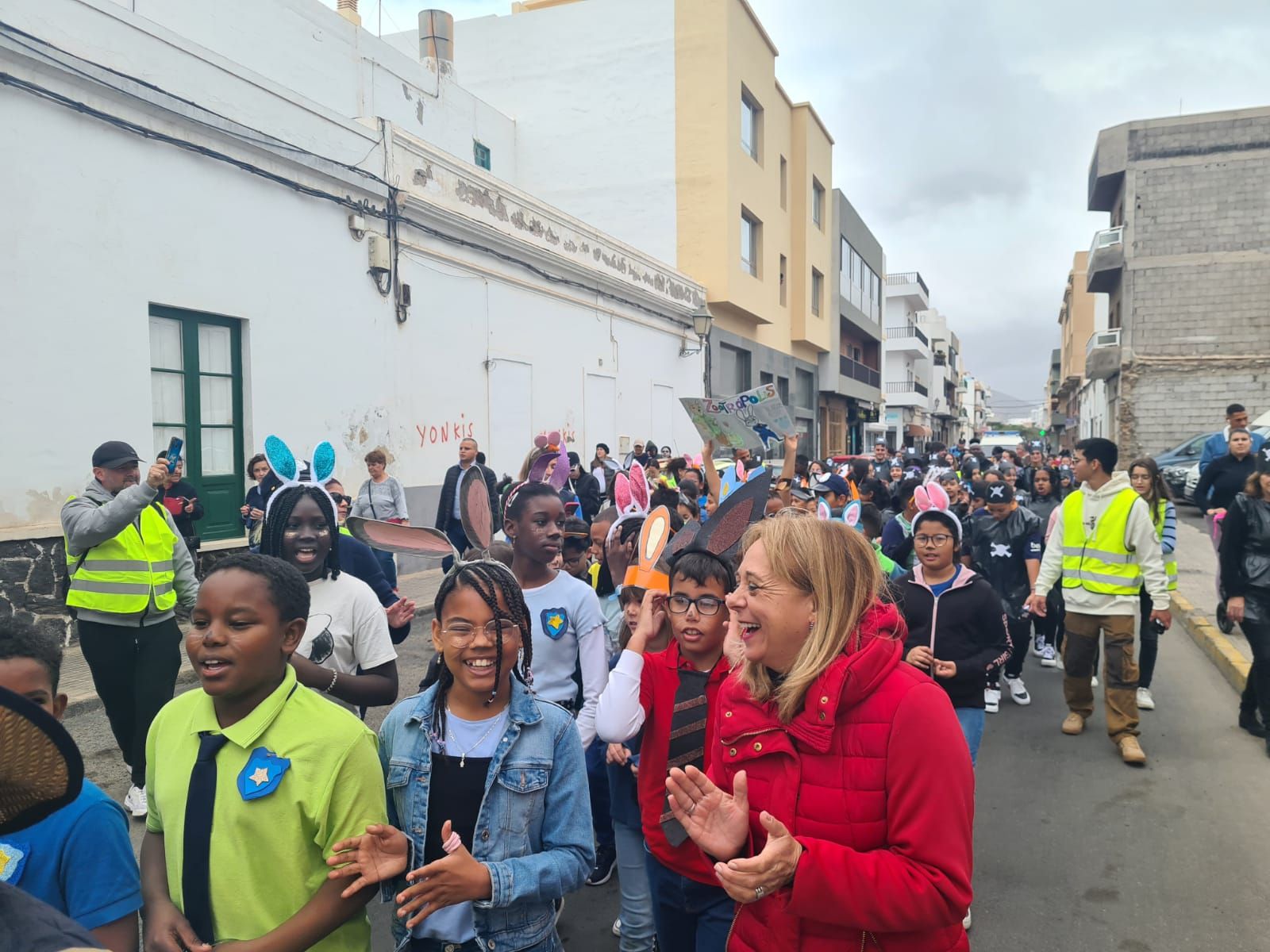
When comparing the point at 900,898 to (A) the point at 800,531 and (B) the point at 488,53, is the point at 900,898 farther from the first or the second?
(B) the point at 488,53

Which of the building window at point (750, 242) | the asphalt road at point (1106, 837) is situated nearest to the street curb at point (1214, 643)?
the asphalt road at point (1106, 837)

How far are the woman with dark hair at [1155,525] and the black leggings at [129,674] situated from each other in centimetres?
647

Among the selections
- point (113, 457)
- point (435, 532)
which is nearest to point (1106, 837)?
point (435, 532)

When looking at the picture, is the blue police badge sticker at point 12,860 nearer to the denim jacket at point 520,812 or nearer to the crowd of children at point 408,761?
the crowd of children at point 408,761

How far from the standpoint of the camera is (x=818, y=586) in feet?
5.65

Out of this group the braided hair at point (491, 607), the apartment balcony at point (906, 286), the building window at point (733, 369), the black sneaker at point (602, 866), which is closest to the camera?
the braided hair at point (491, 607)

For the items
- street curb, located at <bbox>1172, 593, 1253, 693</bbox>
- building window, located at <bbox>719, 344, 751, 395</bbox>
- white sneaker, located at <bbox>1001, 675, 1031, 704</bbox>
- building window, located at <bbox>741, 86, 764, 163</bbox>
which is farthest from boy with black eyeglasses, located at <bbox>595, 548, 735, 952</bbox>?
building window, located at <bbox>741, 86, 764, 163</bbox>

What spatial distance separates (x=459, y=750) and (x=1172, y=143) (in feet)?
98.7

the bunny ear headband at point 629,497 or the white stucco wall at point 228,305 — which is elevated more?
the white stucco wall at point 228,305

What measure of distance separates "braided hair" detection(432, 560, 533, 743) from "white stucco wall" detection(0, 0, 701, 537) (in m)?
6.86

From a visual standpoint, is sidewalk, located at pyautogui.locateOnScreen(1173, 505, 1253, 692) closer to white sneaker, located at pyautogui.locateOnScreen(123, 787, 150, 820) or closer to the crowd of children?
the crowd of children

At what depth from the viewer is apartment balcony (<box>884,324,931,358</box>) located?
58.8 meters

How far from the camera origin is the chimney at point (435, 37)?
2044cm

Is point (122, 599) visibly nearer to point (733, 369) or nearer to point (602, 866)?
point (602, 866)
